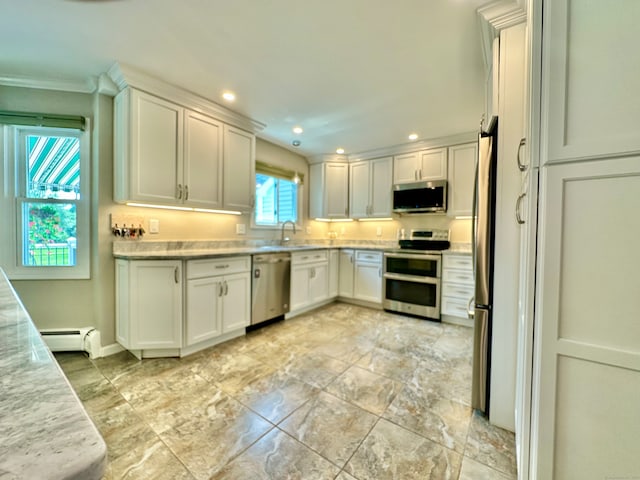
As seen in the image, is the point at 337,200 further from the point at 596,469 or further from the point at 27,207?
the point at 596,469

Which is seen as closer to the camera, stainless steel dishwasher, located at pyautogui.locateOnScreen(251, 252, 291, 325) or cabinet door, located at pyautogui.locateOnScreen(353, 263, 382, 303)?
stainless steel dishwasher, located at pyautogui.locateOnScreen(251, 252, 291, 325)

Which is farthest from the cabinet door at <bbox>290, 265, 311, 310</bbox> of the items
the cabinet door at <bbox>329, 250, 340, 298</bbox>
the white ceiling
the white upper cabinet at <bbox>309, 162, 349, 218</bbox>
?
the white ceiling

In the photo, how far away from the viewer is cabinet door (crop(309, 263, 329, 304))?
368 cm

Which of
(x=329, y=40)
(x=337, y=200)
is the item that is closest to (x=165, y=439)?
(x=329, y=40)

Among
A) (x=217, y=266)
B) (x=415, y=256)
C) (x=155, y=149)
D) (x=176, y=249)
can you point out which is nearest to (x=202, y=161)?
(x=155, y=149)

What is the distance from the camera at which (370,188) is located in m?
4.18

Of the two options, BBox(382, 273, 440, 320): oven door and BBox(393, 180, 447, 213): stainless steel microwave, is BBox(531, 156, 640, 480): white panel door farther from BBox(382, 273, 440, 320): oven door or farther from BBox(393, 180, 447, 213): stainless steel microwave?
BBox(393, 180, 447, 213): stainless steel microwave

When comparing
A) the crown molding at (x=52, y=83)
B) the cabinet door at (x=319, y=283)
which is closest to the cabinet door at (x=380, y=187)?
the cabinet door at (x=319, y=283)

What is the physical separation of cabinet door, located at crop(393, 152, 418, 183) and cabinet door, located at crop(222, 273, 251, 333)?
254 centimetres

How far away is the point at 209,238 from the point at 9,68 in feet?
6.72

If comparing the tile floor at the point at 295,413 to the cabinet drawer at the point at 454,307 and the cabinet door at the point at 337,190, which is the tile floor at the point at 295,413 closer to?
the cabinet drawer at the point at 454,307

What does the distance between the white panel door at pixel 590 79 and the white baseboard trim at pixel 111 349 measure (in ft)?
10.5

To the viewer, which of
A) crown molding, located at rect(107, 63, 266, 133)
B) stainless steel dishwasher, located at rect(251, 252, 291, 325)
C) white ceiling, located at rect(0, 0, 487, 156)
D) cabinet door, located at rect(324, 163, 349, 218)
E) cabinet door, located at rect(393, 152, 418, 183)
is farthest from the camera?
cabinet door, located at rect(324, 163, 349, 218)

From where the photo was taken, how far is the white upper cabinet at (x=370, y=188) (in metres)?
4.03
